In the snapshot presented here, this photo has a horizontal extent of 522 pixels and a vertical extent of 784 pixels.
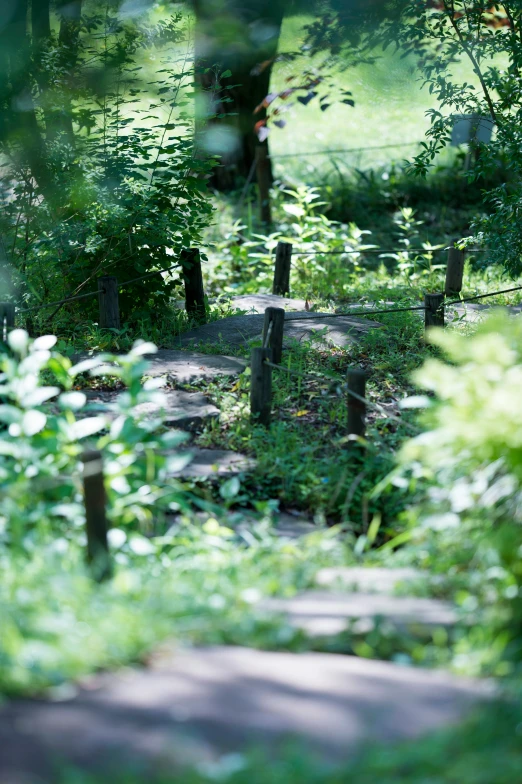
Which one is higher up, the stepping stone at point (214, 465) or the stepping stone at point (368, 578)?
the stepping stone at point (368, 578)

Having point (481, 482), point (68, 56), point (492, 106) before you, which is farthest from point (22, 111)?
point (481, 482)

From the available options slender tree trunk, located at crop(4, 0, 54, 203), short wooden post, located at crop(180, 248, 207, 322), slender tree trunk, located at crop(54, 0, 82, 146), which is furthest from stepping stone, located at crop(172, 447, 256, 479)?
slender tree trunk, located at crop(54, 0, 82, 146)

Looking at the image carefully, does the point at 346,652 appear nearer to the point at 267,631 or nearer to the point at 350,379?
the point at 267,631

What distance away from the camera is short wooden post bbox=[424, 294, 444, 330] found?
580cm

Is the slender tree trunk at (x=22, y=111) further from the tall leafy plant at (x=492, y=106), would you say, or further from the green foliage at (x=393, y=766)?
the green foliage at (x=393, y=766)

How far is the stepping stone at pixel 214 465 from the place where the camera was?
4.15 m

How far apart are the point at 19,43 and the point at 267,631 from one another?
4811mm

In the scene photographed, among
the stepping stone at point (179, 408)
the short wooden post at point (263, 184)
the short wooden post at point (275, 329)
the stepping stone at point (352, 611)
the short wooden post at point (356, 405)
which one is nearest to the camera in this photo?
the stepping stone at point (352, 611)

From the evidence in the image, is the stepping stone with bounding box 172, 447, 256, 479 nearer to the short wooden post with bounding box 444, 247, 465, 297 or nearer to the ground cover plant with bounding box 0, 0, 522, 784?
the ground cover plant with bounding box 0, 0, 522, 784

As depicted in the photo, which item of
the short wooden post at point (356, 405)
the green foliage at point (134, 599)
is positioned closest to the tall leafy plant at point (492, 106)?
the short wooden post at point (356, 405)

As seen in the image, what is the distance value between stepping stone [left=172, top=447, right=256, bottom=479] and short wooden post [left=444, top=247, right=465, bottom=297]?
3.45m

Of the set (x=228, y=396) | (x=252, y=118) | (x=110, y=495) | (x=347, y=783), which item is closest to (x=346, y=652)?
(x=347, y=783)

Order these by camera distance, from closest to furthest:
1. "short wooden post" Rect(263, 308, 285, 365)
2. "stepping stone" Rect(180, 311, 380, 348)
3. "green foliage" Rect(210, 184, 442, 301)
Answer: "short wooden post" Rect(263, 308, 285, 365), "stepping stone" Rect(180, 311, 380, 348), "green foliage" Rect(210, 184, 442, 301)

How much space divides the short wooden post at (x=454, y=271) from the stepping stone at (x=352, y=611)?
4889mm
